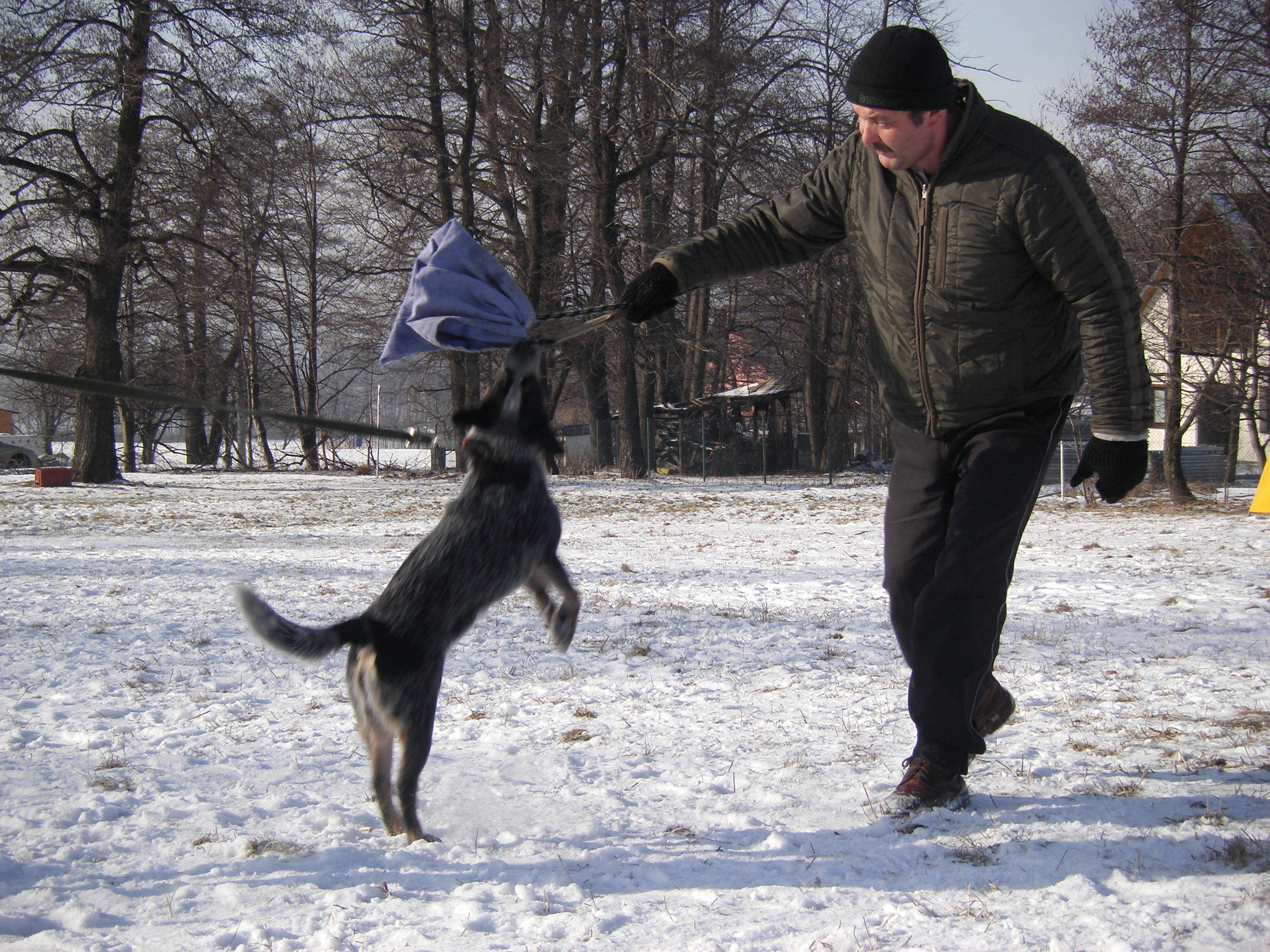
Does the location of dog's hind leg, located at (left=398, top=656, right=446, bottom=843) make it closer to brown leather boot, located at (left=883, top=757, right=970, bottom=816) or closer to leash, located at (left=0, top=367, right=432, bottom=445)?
leash, located at (left=0, top=367, right=432, bottom=445)

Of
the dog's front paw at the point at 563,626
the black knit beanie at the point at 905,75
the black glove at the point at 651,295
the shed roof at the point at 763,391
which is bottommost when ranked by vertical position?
the dog's front paw at the point at 563,626

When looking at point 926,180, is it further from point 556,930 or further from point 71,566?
point 71,566

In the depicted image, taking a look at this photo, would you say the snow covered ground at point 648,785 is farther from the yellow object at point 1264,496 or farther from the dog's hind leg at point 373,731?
the yellow object at point 1264,496

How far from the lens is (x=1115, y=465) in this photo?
2.67 meters

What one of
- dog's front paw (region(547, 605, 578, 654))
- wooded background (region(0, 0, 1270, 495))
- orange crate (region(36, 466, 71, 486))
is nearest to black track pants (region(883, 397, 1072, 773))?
dog's front paw (region(547, 605, 578, 654))

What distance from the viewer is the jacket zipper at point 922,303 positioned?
→ 2.75 m

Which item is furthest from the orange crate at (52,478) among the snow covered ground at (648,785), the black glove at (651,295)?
the black glove at (651,295)

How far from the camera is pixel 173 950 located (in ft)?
7.13

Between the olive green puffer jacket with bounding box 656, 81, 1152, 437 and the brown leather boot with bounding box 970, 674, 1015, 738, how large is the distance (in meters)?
0.94

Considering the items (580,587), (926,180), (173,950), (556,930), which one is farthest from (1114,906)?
(580,587)

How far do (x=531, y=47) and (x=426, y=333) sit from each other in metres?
17.1

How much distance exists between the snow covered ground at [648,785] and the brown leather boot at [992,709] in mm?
191

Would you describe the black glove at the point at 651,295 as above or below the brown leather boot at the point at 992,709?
above

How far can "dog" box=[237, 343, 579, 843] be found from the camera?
2656mm
